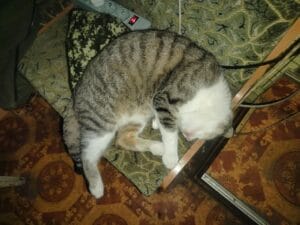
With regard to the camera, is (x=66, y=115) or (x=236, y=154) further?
(x=236, y=154)

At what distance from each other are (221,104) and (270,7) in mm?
391

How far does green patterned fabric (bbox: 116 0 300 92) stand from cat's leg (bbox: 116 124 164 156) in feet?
1.46

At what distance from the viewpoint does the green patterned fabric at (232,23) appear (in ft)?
3.04

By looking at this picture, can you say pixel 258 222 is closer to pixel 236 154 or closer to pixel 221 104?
pixel 236 154

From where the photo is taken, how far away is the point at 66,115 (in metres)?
1.21

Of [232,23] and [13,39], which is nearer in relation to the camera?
[232,23]

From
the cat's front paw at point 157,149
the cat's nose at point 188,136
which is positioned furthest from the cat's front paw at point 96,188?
the cat's nose at point 188,136

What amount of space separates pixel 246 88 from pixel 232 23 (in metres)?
0.30

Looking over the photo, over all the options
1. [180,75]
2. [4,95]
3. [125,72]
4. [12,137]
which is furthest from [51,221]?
[180,75]

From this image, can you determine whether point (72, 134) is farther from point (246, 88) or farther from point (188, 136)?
point (246, 88)

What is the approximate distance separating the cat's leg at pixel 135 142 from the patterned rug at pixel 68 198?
364 millimetres

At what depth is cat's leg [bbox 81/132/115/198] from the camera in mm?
1175

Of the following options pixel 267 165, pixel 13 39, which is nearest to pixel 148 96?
pixel 13 39

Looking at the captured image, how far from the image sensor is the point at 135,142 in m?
1.20
